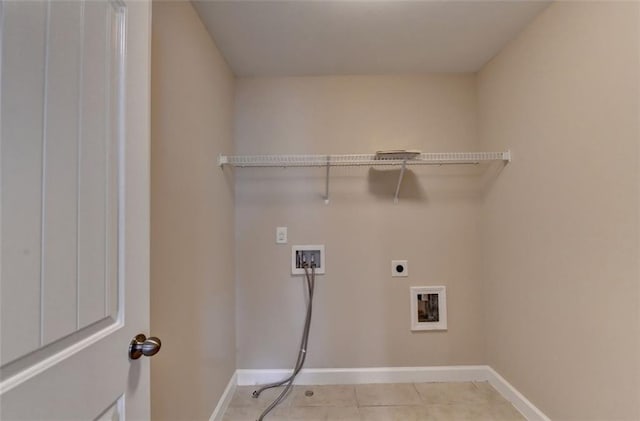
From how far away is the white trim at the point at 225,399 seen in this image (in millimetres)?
1729

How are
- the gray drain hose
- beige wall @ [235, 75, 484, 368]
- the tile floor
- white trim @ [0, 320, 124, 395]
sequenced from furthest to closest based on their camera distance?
beige wall @ [235, 75, 484, 368]
the gray drain hose
the tile floor
white trim @ [0, 320, 124, 395]

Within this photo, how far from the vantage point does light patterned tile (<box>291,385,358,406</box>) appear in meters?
1.95

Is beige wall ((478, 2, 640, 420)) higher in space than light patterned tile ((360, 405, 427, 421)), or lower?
higher

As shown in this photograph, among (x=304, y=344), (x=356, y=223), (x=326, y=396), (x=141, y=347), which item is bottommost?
(x=326, y=396)

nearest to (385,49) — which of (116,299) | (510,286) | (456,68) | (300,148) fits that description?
(456,68)

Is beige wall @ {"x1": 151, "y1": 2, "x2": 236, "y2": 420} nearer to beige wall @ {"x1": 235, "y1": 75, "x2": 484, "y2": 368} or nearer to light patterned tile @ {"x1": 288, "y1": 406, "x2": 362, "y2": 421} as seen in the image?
beige wall @ {"x1": 235, "y1": 75, "x2": 484, "y2": 368}

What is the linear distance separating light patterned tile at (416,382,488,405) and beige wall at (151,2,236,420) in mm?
1311

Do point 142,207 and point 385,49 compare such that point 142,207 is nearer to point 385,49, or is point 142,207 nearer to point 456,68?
point 385,49

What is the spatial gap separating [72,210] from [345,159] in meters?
1.73

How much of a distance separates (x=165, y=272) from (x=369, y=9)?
1.57m

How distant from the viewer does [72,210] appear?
0.54 meters

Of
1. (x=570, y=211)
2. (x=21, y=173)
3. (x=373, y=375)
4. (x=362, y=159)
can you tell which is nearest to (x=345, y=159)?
(x=362, y=159)

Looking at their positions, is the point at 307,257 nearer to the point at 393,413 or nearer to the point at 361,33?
the point at 393,413

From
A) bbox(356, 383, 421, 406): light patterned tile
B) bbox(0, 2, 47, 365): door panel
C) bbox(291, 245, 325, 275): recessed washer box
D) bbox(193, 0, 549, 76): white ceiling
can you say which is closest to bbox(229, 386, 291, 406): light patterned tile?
bbox(356, 383, 421, 406): light patterned tile
